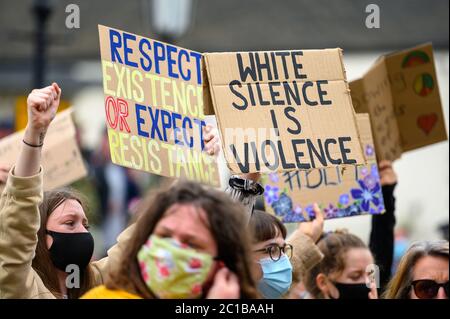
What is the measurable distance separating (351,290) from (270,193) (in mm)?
579

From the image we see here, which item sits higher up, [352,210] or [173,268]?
[352,210]

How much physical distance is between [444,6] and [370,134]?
419 inches

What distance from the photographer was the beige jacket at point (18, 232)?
11.4 ft

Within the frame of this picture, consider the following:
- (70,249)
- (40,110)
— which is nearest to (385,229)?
(70,249)

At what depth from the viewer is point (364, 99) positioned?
601cm

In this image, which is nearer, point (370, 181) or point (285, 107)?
point (285, 107)

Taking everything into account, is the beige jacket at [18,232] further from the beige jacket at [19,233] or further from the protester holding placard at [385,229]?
the protester holding placard at [385,229]

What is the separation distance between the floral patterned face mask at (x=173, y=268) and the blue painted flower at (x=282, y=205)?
7.67 feet

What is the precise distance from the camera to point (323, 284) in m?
5.42

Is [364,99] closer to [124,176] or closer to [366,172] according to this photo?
Result: [366,172]

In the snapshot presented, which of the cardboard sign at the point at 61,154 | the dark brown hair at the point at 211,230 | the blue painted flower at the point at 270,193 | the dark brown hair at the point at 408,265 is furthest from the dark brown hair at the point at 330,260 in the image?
the dark brown hair at the point at 211,230

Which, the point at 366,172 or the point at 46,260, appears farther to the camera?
the point at 366,172

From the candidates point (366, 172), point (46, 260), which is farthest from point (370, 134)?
point (46, 260)

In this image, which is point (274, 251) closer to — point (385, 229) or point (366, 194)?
point (366, 194)
